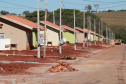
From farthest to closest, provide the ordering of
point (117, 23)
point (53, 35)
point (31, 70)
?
point (117, 23) < point (53, 35) < point (31, 70)

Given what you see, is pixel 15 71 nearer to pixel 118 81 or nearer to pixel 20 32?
pixel 118 81

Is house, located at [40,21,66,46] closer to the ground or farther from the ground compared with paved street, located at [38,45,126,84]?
farther from the ground

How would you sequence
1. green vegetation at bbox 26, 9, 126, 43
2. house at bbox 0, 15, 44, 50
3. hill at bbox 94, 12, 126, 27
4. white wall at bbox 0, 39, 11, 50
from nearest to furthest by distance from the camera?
white wall at bbox 0, 39, 11, 50
house at bbox 0, 15, 44, 50
green vegetation at bbox 26, 9, 126, 43
hill at bbox 94, 12, 126, 27

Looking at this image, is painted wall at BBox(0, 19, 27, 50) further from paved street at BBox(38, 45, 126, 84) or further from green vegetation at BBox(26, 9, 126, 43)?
green vegetation at BBox(26, 9, 126, 43)

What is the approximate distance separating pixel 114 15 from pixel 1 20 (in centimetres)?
15941

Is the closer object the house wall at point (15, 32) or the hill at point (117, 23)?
the house wall at point (15, 32)

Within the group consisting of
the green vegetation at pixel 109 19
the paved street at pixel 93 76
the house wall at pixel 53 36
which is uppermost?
the green vegetation at pixel 109 19

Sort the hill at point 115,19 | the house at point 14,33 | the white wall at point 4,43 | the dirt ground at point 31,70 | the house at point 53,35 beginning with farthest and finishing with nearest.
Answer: the hill at point 115,19, the house at point 53,35, the house at point 14,33, the white wall at point 4,43, the dirt ground at point 31,70

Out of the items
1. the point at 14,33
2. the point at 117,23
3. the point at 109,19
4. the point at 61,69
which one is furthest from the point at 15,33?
the point at 109,19

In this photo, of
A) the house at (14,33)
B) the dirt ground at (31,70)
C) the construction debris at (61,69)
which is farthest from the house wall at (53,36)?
the construction debris at (61,69)

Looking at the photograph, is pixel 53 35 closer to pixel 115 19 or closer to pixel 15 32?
pixel 15 32

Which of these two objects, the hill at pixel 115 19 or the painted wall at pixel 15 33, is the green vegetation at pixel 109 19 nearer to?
the hill at pixel 115 19

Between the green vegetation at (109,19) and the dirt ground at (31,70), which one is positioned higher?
the green vegetation at (109,19)

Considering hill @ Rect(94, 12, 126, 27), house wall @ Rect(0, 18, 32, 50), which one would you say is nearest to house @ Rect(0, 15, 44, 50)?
house wall @ Rect(0, 18, 32, 50)
